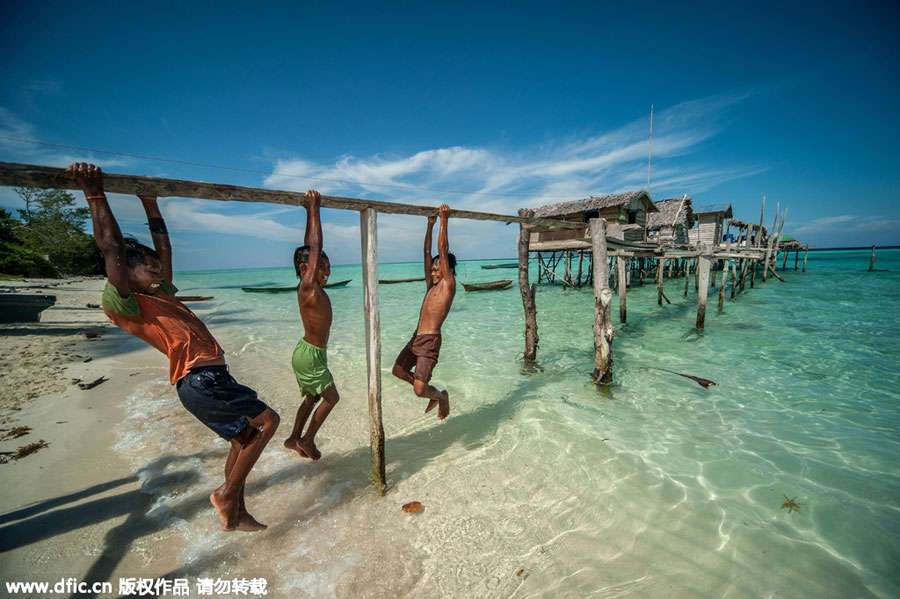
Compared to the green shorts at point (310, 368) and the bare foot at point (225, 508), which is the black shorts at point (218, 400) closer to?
the bare foot at point (225, 508)

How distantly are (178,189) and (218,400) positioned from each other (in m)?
1.60

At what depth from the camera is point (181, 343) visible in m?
2.47

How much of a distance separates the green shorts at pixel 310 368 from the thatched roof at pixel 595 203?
19.6 meters

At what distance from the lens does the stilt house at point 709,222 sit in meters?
27.4

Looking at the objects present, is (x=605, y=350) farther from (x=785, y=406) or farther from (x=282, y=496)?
(x=282, y=496)

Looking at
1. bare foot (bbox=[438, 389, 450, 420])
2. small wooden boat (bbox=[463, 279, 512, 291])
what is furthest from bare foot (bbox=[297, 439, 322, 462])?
small wooden boat (bbox=[463, 279, 512, 291])

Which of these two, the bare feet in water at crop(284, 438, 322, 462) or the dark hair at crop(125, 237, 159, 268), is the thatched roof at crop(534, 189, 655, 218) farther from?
the dark hair at crop(125, 237, 159, 268)

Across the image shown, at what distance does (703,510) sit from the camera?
3.33 m

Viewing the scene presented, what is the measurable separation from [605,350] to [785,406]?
296 cm

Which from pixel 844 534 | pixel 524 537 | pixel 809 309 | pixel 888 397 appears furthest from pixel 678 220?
pixel 524 537

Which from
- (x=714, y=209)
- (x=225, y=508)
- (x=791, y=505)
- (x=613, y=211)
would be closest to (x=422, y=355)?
(x=225, y=508)

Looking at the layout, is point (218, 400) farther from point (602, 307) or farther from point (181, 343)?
point (602, 307)

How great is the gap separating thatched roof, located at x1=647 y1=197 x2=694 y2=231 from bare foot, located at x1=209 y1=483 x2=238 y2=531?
93.4ft

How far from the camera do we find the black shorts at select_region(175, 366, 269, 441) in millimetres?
2429
